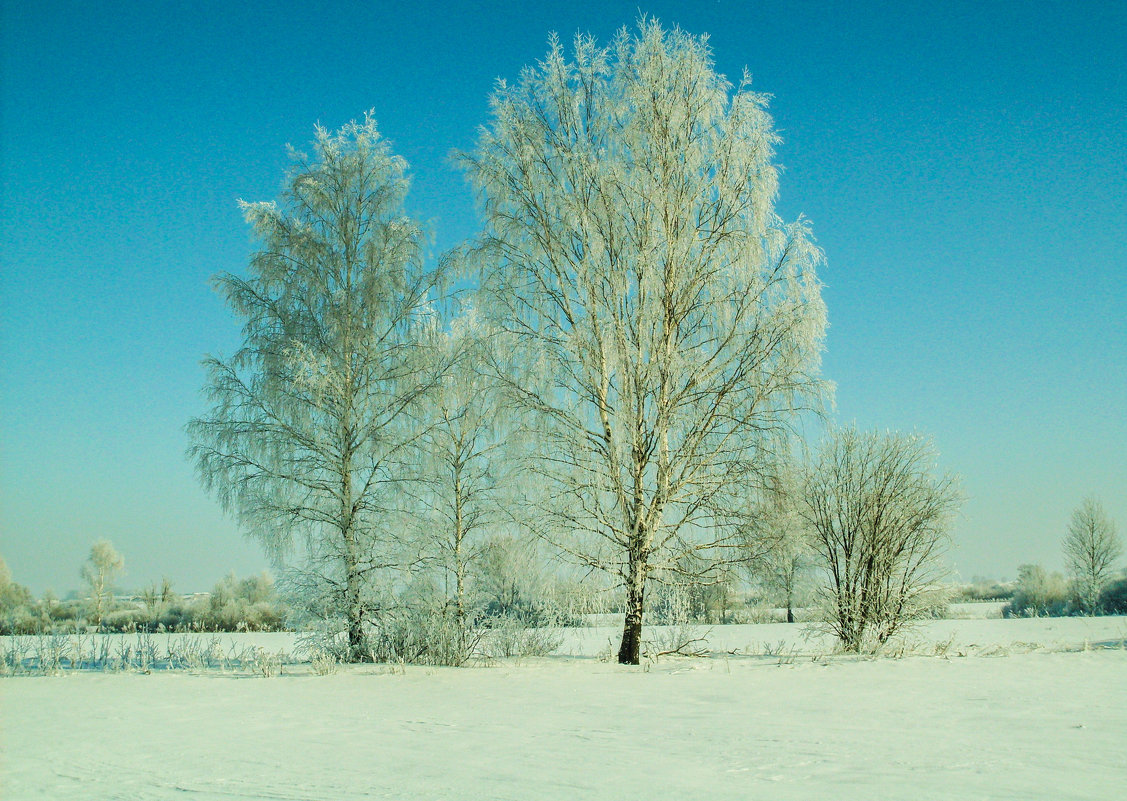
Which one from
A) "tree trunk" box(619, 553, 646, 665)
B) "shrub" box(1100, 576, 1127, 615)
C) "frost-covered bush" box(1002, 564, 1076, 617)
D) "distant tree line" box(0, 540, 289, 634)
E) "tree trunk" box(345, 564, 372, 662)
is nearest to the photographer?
"tree trunk" box(619, 553, 646, 665)

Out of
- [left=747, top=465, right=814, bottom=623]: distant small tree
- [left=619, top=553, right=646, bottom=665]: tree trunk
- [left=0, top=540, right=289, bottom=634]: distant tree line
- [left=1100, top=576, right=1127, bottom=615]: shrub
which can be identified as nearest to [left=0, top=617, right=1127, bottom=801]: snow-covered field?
[left=619, top=553, right=646, bottom=665]: tree trunk

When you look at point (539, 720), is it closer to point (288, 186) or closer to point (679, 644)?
point (679, 644)

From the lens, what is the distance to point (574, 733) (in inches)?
218

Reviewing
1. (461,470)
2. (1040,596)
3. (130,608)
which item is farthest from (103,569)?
(1040,596)

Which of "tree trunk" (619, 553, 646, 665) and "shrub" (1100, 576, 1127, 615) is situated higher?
"tree trunk" (619, 553, 646, 665)

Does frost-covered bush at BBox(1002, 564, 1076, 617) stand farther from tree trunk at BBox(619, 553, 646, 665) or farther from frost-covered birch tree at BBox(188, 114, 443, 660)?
frost-covered birch tree at BBox(188, 114, 443, 660)

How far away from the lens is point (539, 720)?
20.2ft

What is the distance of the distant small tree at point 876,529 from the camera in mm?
12727

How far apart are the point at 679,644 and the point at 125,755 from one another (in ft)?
28.5

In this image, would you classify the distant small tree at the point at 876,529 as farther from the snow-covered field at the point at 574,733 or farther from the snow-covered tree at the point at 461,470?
the snow-covered tree at the point at 461,470

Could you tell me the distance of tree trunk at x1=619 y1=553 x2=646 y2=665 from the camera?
10719mm

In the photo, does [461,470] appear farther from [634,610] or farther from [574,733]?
[574,733]

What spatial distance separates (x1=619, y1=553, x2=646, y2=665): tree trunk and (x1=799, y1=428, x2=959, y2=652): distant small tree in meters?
3.86

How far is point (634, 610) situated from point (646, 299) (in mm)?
5003
